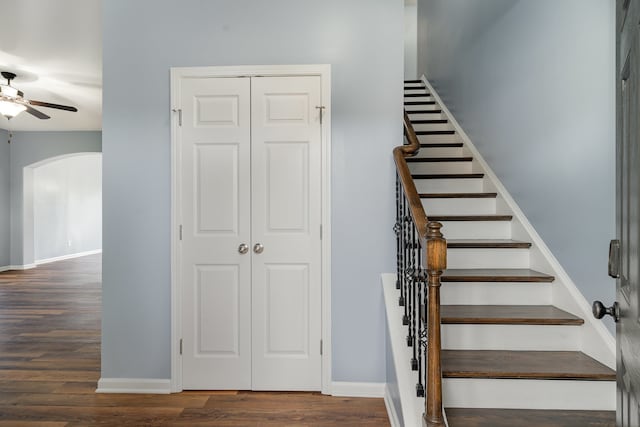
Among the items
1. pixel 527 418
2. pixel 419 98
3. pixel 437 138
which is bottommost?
pixel 527 418

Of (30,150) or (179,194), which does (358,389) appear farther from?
(30,150)

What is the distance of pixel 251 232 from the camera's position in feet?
8.80

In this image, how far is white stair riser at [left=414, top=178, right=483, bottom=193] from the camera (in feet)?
10.9

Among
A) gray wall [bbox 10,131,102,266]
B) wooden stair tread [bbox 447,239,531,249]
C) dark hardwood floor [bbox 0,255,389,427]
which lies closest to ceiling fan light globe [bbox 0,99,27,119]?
dark hardwood floor [bbox 0,255,389,427]

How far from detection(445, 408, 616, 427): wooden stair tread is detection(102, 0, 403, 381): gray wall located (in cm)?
95

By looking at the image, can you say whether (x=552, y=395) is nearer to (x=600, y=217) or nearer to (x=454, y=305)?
(x=454, y=305)

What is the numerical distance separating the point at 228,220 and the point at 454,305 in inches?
61.3

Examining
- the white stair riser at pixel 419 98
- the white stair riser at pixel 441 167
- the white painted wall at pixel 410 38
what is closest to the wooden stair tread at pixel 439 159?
the white stair riser at pixel 441 167

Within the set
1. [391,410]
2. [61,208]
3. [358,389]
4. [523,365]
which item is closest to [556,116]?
[523,365]

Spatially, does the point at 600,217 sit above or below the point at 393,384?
above

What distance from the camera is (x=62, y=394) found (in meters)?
2.65

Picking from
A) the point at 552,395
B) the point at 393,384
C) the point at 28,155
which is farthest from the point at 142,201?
the point at 28,155

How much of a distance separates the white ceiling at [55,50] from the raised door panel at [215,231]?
5.37 feet

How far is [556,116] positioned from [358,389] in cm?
214
